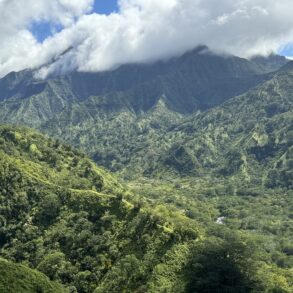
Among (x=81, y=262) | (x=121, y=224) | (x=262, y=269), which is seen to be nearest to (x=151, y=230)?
(x=121, y=224)

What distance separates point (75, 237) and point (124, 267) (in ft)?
107

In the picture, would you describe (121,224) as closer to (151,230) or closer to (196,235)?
(151,230)

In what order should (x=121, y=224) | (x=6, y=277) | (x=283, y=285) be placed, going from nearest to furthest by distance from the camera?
1. (x=6, y=277)
2. (x=283, y=285)
3. (x=121, y=224)

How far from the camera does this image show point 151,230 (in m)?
186

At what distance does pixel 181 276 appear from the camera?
16800cm

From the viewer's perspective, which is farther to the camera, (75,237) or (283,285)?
(75,237)

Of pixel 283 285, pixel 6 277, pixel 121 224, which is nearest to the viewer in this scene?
pixel 6 277

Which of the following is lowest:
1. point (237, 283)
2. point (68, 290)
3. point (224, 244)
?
point (68, 290)

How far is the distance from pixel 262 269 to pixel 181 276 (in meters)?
36.6

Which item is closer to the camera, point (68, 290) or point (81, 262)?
point (68, 290)

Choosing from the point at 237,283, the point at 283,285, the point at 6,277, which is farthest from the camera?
the point at 283,285

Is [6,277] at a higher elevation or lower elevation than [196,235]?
lower

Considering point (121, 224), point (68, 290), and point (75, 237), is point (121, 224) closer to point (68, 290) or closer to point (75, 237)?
point (75, 237)

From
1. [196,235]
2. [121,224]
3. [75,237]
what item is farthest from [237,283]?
[75,237]
